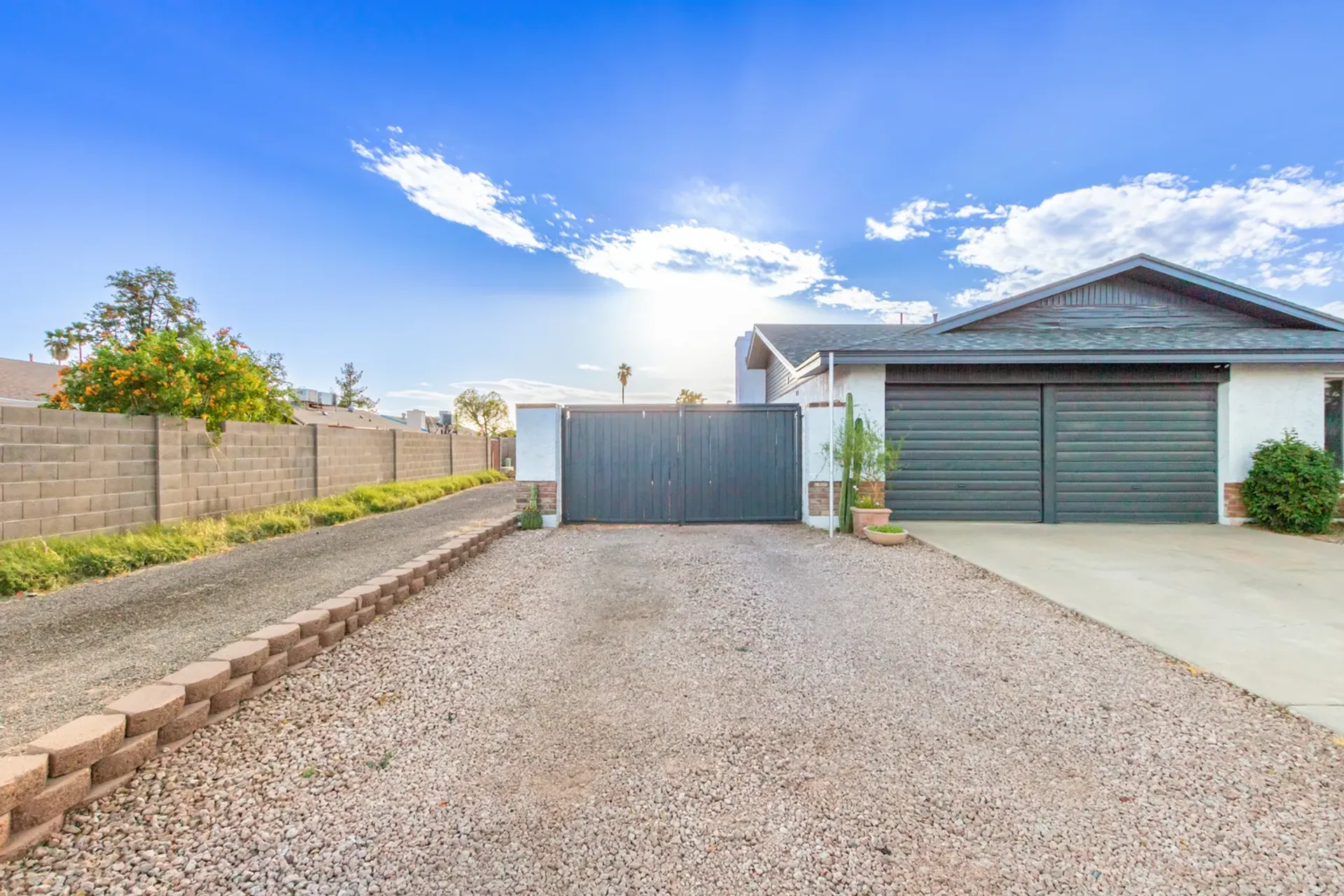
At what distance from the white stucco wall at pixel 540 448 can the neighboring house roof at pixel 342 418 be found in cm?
1188

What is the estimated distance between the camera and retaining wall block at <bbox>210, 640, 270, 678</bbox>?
2.50 m

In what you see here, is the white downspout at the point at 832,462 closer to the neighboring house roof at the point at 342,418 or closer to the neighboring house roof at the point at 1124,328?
the neighboring house roof at the point at 1124,328

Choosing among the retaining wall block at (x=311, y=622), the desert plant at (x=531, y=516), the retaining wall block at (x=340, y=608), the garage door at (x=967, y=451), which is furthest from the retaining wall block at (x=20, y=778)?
the garage door at (x=967, y=451)

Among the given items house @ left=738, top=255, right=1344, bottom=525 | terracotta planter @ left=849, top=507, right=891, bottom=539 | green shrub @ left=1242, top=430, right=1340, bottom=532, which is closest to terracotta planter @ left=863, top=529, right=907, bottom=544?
terracotta planter @ left=849, top=507, right=891, bottom=539

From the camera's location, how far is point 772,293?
43.1 ft

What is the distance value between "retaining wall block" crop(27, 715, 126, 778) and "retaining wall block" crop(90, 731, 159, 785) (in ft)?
0.09

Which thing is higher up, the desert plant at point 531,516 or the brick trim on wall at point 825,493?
the brick trim on wall at point 825,493

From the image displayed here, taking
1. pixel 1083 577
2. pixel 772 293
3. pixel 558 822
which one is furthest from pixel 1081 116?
pixel 558 822

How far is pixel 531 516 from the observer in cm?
755

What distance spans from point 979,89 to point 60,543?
44.0 ft

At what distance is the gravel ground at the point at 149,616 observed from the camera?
2.54 meters

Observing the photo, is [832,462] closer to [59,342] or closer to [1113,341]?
[1113,341]

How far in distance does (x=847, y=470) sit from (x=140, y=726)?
7.10m

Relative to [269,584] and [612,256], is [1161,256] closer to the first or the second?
[612,256]
